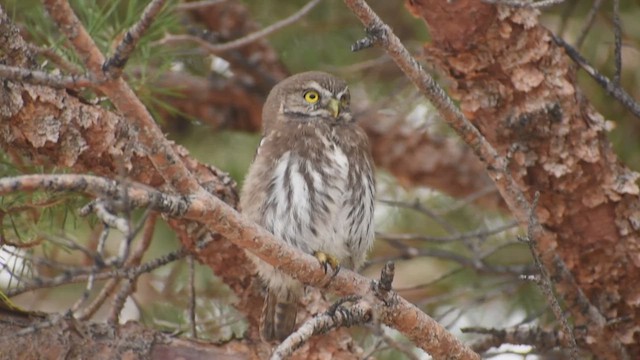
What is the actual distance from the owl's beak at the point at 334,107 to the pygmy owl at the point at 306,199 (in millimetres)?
104

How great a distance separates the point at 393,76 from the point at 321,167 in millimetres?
1784

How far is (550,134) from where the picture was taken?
3.26 metres

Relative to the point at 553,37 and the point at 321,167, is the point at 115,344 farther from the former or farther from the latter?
the point at 553,37

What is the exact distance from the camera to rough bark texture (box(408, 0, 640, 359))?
3.18 m

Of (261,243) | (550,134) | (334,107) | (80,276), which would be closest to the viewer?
(261,243)

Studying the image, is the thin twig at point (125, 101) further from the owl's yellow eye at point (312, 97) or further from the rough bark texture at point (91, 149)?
the owl's yellow eye at point (312, 97)

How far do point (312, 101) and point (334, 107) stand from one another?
11 centimetres

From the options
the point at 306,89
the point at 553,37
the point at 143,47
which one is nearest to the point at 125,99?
the point at 143,47

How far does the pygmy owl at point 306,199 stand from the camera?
3490mm

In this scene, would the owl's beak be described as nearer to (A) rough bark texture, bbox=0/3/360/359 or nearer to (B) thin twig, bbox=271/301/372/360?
(A) rough bark texture, bbox=0/3/360/359

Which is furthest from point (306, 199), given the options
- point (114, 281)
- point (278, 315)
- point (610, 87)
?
point (610, 87)

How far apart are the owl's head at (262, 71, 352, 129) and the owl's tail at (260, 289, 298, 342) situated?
2.57ft

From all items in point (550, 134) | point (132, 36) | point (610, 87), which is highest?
point (610, 87)

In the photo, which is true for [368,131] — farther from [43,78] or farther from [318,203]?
[43,78]
